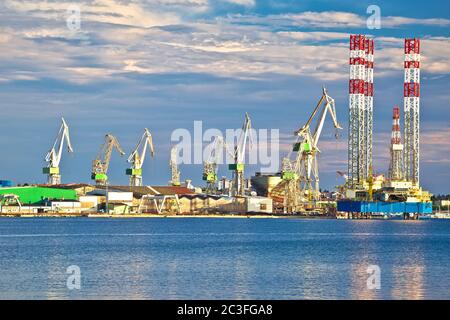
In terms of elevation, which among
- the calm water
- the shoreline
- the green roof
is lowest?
the shoreline

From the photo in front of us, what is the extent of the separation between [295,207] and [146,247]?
11502 centimetres

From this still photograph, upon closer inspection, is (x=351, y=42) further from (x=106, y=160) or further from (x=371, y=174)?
(x=106, y=160)

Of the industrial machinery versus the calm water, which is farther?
the industrial machinery

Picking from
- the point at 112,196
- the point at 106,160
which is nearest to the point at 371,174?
the point at 112,196

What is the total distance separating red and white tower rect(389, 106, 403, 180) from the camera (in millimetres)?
159663

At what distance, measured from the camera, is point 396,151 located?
165 meters

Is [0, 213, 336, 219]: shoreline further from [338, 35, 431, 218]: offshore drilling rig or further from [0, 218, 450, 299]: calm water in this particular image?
[0, 218, 450, 299]: calm water

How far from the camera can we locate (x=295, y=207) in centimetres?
18675

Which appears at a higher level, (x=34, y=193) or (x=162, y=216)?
(x=34, y=193)

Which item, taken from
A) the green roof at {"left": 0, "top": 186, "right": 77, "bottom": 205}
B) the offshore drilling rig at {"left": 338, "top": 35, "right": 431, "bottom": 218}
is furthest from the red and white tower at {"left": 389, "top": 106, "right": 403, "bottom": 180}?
the green roof at {"left": 0, "top": 186, "right": 77, "bottom": 205}

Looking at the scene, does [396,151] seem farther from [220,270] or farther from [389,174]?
[220,270]

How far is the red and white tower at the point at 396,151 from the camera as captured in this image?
15966 centimetres

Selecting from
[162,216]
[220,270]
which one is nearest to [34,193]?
[162,216]

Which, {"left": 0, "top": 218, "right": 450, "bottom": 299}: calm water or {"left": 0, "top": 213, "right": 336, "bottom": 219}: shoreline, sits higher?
{"left": 0, "top": 218, "right": 450, "bottom": 299}: calm water
